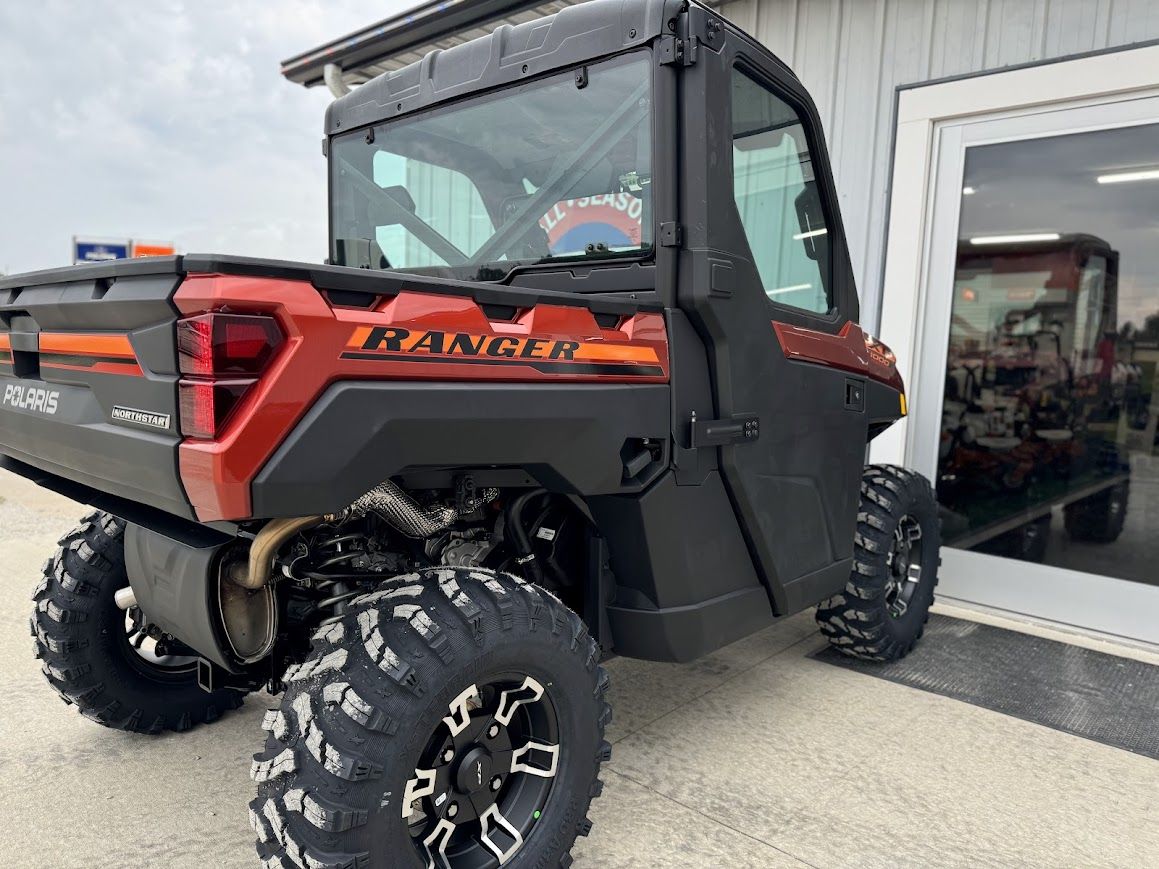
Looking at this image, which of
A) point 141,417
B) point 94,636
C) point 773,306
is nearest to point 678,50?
point 773,306

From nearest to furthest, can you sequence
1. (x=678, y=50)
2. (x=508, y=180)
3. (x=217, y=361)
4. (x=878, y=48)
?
1. (x=217, y=361)
2. (x=678, y=50)
3. (x=508, y=180)
4. (x=878, y=48)

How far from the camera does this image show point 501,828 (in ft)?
6.53

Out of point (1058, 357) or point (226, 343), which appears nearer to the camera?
point (226, 343)

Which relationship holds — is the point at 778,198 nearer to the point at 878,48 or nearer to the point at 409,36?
the point at 878,48

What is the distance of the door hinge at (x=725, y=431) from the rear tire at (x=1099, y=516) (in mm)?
2935

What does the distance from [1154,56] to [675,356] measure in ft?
11.1

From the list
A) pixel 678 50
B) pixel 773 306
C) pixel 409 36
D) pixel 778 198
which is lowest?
pixel 773 306

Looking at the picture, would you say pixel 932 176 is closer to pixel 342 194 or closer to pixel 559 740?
pixel 342 194

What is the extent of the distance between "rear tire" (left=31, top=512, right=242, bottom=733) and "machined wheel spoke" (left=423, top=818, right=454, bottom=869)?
1.40 metres

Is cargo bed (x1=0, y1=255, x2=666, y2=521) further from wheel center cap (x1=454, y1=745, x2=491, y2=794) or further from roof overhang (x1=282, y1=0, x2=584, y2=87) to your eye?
roof overhang (x1=282, y1=0, x2=584, y2=87)

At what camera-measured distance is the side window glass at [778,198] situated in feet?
8.27

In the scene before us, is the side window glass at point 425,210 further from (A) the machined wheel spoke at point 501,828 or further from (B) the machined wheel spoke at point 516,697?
(A) the machined wheel spoke at point 501,828

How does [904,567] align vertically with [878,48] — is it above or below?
below

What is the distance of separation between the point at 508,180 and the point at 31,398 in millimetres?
1442
